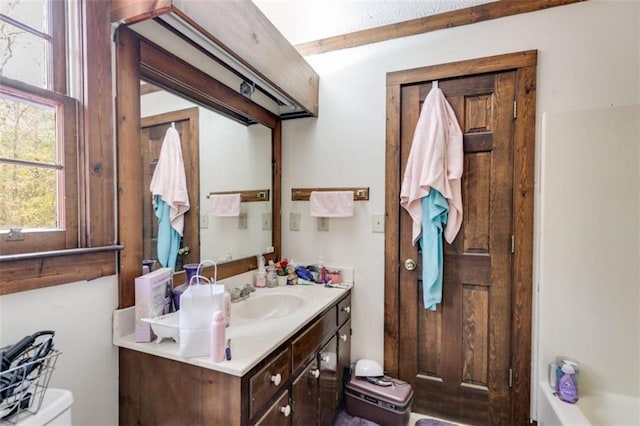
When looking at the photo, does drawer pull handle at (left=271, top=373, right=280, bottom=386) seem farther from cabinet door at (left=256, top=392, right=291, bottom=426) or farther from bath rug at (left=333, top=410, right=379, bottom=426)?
bath rug at (left=333, top=410, right=379, bottom=426)

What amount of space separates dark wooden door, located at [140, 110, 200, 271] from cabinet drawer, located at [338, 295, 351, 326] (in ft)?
2.97

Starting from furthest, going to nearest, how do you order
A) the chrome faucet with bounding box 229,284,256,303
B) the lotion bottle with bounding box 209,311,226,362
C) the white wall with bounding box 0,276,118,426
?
the chrome faucet with bounding box 229,284,256,303, the lotion bottle with bounding box 209,311,226,362, the white wall with bounding box 0,276,118,426

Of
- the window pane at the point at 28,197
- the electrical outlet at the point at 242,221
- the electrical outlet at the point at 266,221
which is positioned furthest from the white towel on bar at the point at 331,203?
the window pane at the point at 28,197

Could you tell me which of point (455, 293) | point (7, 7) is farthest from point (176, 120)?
point (455, 293)

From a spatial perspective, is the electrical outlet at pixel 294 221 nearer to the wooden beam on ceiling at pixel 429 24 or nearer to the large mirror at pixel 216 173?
the large mirror at pixel 216 173

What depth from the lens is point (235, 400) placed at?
1.02m

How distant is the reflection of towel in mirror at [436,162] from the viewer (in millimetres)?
1823

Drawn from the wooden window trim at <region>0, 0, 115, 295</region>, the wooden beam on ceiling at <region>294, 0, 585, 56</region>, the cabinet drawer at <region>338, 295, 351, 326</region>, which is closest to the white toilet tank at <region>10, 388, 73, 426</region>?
the wooden window trim at <region>0, 0, 115, 295</region>

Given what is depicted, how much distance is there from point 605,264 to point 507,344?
A: 0.68m

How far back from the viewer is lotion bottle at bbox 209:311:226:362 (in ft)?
3.38

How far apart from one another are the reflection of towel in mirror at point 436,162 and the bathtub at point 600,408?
3.15 feet

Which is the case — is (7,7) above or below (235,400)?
above

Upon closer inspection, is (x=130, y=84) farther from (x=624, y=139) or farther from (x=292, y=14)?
(x=624, y=139)

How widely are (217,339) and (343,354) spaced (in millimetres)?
1183
